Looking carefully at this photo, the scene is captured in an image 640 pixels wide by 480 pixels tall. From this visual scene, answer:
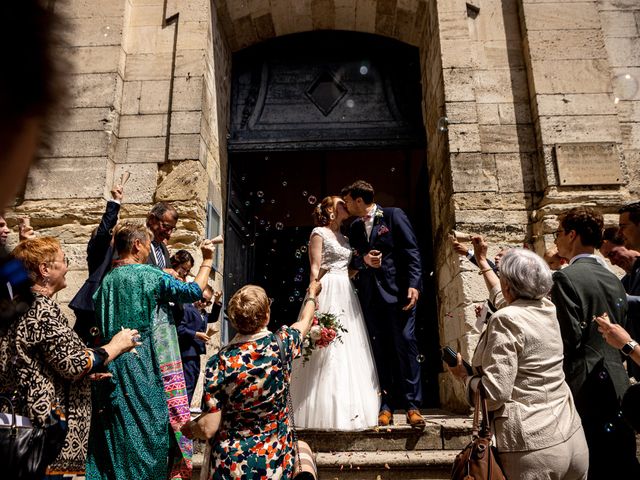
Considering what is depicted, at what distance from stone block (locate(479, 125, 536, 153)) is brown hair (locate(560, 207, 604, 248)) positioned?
292cm

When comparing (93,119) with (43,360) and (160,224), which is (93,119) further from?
(43,360)

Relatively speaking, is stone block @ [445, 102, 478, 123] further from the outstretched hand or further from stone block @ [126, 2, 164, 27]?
stone block @ [126, 2, 164, 27]

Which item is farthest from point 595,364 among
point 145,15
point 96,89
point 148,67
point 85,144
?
point 145,15

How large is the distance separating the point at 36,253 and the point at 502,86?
5.63 metres

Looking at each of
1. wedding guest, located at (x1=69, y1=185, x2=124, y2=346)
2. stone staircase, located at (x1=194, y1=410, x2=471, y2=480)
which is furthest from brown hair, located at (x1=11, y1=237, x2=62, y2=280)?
stone staircase, located at (x1=194, y1=410, x2=471, y2=480)

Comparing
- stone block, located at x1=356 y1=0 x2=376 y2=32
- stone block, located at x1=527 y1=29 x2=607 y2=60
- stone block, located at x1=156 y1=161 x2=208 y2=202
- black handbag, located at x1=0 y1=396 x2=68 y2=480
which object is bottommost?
black handbag, located at x1=0 y1=396 x2=68 y2=480

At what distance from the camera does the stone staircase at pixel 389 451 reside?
357 centimetres

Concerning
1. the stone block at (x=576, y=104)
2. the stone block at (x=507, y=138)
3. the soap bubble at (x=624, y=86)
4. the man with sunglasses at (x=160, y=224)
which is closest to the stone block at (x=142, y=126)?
the man with sunglasses at (x=160, y=224)

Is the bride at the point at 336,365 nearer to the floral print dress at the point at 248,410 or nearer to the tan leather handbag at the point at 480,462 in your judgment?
the floral print dress at the point at 248,410

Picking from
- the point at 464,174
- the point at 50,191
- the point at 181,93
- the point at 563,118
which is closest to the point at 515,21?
the point at 563,118

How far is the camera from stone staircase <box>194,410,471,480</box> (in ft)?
11.7

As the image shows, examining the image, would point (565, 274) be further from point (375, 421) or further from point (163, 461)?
point (163, 461)

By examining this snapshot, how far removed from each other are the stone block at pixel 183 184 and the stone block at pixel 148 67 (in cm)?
139

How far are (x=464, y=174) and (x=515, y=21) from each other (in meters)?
2.39
